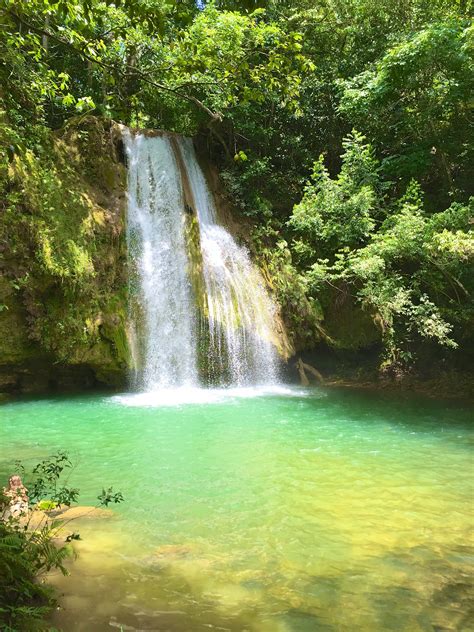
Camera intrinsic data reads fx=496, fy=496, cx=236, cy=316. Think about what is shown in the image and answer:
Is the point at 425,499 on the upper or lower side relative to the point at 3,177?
lower

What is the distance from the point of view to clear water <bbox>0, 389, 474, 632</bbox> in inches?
118

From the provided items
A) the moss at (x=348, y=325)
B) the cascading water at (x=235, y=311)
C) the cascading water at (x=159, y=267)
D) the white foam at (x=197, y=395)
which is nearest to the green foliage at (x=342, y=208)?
the moss at (x=348, y=325)

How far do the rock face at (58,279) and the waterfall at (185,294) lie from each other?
0.62 meters

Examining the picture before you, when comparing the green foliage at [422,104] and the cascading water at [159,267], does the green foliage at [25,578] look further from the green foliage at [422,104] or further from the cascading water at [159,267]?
the green foliage at [422,104]

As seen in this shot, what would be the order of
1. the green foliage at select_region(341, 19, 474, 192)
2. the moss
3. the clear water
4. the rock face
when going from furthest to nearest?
the moss → the green foliage at select_region(341, 19, 474, 192) → the rock face → the clear water

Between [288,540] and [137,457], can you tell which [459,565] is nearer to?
[288,540]

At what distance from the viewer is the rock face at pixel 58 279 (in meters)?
10.7

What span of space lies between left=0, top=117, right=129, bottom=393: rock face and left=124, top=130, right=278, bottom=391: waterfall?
62 cm

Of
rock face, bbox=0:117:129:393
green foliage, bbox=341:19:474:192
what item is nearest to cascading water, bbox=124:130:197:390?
rock face, bbox=0:117:129:393

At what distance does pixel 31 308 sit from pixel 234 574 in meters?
8.81

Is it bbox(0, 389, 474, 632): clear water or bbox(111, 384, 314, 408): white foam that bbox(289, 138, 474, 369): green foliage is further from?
bbox(0, 389, 474, 632): clear water

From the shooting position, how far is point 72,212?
11.8m

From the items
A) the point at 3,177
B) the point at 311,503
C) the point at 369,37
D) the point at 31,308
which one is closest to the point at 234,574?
the point at 311,503

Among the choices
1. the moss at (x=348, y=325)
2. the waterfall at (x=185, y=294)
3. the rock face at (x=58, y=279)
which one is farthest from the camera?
the moss at (x=348, y=325)
